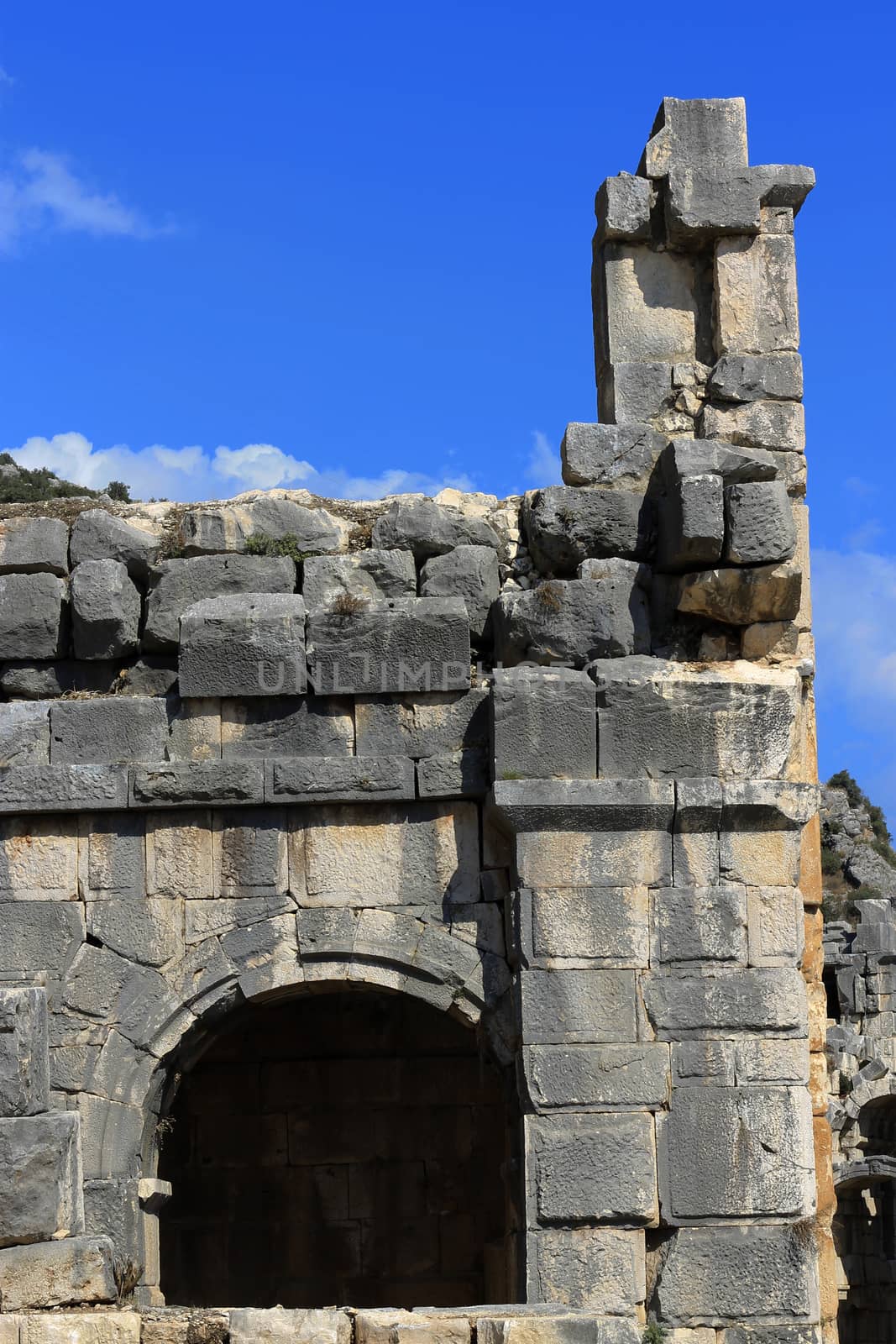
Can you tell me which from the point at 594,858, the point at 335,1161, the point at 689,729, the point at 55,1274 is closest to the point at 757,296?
the point at 689,729

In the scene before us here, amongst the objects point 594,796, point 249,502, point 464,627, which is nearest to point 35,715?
point 249,502

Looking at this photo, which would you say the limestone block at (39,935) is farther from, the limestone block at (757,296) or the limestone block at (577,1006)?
the limestone block at (757,296)

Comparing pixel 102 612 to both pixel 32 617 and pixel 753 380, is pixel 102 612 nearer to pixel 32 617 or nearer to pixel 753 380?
pixel 32 617

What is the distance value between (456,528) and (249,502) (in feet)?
4.01

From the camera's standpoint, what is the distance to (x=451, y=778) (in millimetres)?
9609

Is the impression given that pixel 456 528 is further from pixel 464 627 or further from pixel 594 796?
pixel 594 796

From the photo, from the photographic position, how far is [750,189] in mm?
10539

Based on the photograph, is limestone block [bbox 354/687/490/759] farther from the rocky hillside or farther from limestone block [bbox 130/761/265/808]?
the rocky hillside

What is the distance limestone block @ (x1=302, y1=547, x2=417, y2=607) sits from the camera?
32.8ft

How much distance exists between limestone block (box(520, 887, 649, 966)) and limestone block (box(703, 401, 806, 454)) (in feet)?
9.20

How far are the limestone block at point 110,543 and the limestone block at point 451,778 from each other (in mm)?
2026

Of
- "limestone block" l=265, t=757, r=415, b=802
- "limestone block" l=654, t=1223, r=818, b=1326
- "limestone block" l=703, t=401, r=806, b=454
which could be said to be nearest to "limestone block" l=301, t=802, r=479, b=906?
"limestone block" l=265, t=757, r=415, b=802

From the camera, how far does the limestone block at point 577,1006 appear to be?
9.07m

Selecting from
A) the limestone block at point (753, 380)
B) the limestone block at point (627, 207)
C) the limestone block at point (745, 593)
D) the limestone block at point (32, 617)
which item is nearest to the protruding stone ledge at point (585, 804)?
the limestone block at point (745, 593)
